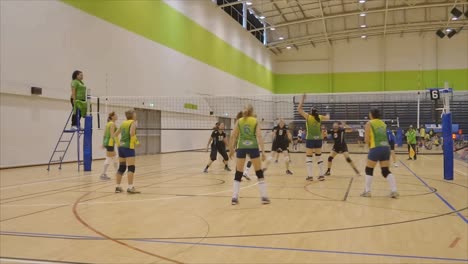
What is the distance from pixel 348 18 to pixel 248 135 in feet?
111

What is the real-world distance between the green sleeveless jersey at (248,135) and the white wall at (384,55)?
1425 inches

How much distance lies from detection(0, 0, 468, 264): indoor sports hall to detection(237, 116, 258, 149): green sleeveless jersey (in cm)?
2

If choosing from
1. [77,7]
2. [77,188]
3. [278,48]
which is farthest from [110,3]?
[278,48]

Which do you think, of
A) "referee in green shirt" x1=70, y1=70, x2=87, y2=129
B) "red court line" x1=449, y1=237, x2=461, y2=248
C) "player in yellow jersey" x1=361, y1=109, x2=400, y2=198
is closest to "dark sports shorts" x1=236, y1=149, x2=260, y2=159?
"player in yellow jersey" x1=361, y1=109, x2=400, y2=198

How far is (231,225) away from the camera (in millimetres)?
5152

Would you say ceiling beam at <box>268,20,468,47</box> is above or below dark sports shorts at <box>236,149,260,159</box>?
above

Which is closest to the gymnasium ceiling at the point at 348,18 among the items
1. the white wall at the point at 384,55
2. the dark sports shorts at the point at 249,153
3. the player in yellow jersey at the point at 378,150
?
the white wall at the point at 384,55

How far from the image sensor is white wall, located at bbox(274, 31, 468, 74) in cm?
3794

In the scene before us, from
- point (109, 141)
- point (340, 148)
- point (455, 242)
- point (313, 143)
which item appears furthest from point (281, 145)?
point (455, 242)

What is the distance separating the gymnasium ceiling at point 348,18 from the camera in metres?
32.4

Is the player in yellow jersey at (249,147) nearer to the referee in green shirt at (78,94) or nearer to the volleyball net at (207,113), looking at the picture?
the volleyball net at (207,113)

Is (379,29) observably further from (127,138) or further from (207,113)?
(127,138)

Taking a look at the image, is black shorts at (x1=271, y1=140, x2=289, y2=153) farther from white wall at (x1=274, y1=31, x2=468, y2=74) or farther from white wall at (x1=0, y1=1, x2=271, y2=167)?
white wall at (x1=274, y1=31, x2=468, y2=74)

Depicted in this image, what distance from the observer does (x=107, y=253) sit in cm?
392
